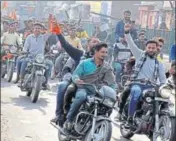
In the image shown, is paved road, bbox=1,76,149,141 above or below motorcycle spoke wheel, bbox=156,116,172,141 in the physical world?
below

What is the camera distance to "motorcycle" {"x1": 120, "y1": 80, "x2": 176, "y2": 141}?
5855 millimetres

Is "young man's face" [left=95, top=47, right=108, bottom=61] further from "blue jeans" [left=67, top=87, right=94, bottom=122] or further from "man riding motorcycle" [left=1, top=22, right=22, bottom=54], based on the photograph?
"man riding motorcycle" [left=1, top=22, right=22, bottom=54]

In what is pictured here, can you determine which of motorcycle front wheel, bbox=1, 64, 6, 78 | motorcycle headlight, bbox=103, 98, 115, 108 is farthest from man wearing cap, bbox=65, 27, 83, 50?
motorcycle headlight, bbox=103, 98, 115, 108

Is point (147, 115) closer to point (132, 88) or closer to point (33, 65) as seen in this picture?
point (132, 88)

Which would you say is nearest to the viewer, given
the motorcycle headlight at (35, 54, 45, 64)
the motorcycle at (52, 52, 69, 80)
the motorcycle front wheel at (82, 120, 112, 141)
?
the motorcycle front wheel at (82, 120, 112, 141)

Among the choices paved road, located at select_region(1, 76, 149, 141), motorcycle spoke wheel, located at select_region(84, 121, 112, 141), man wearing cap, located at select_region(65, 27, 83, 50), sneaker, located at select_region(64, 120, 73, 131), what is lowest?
paved road, located at select_region(1, 76, 149, 141)

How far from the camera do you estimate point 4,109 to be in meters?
8.55

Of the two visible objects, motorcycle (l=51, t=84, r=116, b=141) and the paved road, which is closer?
motorcycle (l=51, t=84, r=116, b=141)

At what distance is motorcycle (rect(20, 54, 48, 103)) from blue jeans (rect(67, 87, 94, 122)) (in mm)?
3775

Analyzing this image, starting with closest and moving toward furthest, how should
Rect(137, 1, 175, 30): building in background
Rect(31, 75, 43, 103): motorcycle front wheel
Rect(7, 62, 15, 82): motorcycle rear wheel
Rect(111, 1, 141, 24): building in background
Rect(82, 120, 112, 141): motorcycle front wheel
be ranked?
Rect(82, 120, 112, 141): motorcycle front wheel, Rect(31, 75, 43, 103): motorcycle front wheel, Rect(7, 62, 15, 82): motorcycle rear wheel, Rect(137, 1, 175, 30): building in background, Rect(111, 1, 141, 24): building in background

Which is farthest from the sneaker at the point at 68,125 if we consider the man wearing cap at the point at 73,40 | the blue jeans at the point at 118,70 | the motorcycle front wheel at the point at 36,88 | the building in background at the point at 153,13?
the building in background at the point at 153,13

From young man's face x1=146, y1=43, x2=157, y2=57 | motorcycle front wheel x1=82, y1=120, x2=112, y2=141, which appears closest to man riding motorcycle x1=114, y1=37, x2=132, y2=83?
young man's face x1=146, y1=43, x2=157, y2=57

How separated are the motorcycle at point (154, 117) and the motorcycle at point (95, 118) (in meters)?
0.69

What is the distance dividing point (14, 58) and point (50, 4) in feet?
135
